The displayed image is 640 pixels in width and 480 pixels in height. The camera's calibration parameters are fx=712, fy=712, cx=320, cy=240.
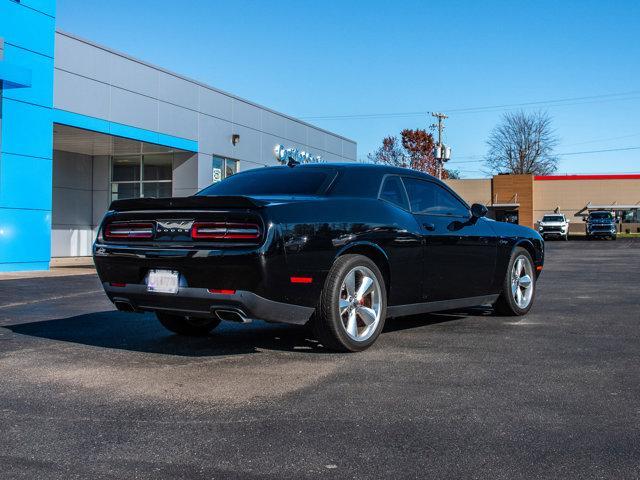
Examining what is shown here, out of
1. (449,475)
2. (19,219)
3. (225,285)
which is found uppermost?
(19,219)

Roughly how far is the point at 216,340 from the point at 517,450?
140 inches

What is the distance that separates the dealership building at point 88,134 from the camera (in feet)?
57.5

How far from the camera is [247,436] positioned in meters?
3.42

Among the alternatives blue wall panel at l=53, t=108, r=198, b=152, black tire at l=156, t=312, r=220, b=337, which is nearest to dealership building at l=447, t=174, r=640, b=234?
blue wall panel at l=53, t=108, r=198, b=152

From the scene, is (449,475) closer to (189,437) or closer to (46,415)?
(189,437)

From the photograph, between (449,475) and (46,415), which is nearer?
(449,475)

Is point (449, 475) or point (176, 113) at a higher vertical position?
point (176, 113)

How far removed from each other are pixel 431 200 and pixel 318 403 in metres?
3.14

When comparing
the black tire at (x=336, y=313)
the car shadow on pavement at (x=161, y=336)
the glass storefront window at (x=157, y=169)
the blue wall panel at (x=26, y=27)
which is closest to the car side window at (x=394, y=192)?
the black tire at (x=336, y=313)

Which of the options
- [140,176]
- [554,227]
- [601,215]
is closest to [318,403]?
[140,176]

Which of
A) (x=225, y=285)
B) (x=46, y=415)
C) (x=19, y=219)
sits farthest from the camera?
(x=19, y=219)

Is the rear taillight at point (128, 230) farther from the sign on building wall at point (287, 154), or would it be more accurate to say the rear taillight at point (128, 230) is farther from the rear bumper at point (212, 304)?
the sign on building wall at point (287, 154)

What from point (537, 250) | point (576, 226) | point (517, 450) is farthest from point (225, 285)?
point (576, 226)

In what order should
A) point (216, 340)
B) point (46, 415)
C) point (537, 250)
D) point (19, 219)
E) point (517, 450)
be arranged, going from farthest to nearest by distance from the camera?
point (19, 219) < point (537, 250) < point (216, 340) < point (46, 415) < point (517, 450)
